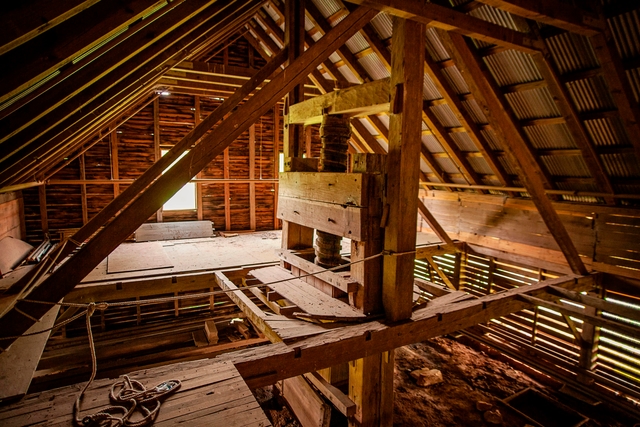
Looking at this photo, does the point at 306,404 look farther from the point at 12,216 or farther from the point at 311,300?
the point at 12,216

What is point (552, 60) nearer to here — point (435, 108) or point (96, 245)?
point (435, 108)

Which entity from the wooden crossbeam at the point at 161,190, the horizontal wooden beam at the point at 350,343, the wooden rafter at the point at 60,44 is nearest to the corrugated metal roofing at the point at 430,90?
the wooden crossbeam at the point at 161,190

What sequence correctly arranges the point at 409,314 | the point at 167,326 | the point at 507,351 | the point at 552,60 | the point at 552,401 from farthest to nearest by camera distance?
the point at 167,326, the point at 507,351, the point at 552,401, the point at 552,60, the point at 409,314

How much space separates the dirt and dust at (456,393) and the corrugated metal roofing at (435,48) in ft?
19.3

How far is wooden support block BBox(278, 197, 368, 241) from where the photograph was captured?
10.6 ft

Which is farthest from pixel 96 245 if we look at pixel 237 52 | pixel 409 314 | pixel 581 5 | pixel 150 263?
pixel 237 52

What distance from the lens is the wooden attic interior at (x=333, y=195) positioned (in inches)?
99.2

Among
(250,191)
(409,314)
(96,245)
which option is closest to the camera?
(96,245)

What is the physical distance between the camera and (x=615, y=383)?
5.83m

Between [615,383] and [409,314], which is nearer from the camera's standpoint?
[409,314]

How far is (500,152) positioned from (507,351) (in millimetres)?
4170

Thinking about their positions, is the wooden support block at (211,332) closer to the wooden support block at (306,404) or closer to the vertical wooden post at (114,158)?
the wooden support block at (306,404)

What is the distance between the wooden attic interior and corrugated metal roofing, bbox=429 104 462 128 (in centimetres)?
7

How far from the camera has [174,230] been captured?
8.95 metres
